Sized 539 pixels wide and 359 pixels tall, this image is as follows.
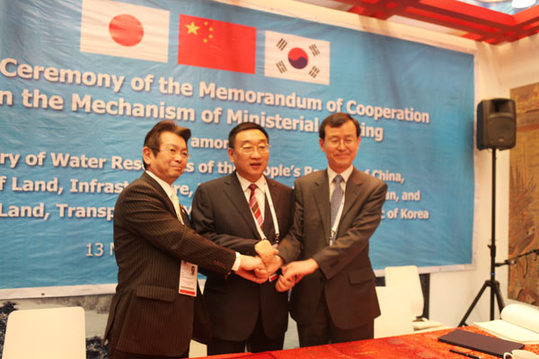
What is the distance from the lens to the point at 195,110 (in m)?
3.38

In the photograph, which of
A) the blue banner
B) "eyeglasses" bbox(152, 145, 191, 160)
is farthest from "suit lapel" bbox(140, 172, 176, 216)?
the blue banner

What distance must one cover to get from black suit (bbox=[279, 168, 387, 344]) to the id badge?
52 cm

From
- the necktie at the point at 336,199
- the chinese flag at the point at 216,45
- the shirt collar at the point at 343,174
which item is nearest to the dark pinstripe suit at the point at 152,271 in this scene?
the necktie at the point at 336,199

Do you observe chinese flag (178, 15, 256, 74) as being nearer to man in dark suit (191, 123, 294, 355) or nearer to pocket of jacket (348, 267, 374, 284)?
man in dark suit (191, 123, 294, 355)

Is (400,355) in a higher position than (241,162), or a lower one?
lower

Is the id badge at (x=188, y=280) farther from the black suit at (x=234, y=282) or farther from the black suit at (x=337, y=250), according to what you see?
the black suit at (x=337, y=250)

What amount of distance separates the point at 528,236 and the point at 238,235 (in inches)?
153

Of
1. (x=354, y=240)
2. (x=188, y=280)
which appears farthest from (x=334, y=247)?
(x=188, y=280)

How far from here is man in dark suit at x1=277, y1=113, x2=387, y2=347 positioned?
2188 mm

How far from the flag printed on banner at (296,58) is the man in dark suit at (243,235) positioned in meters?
1.59

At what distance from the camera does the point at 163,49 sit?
10.7 feet

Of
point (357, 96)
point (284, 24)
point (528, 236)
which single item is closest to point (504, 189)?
point (528, 236)

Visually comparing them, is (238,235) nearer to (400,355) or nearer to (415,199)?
Result: (400,355)

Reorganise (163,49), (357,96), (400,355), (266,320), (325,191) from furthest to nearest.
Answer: (357,96) → (163,49) → (325,191) → (266,320) → (400,355)
